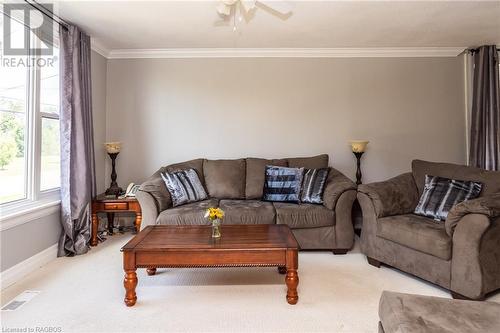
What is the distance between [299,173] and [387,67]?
6.89ft

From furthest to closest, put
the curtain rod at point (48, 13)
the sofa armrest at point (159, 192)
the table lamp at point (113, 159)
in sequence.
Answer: the table lamp at point (113, 159) < the sofa armrest at point (159, 192) < the curtain rod at point (48, 13)

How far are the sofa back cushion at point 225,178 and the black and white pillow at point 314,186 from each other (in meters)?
0.79

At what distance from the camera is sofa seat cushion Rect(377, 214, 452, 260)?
2.33 m

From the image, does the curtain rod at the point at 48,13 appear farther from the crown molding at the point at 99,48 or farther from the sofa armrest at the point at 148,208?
the sofa armrest at the point at 148,208

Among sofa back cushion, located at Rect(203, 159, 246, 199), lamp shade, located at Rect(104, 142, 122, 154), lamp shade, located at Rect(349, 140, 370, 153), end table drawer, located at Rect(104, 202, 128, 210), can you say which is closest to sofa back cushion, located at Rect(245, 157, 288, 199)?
sofa back cushion, located at Rect(203, 159, 246, 199)

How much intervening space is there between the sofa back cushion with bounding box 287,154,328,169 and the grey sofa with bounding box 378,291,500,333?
254 cm

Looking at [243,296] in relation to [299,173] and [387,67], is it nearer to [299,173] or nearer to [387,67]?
[299,173]

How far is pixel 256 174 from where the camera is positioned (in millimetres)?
3875

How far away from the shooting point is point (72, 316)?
80.1 inches

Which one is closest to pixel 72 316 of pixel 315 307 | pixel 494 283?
pixel 315 307

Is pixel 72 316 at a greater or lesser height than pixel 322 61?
lesser

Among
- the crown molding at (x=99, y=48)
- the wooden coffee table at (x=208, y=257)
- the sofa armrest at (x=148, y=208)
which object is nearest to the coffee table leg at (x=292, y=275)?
the wooden coffee table at (x=208, y=257)

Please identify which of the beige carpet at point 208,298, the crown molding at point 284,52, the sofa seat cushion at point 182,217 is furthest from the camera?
the crown molding at point 284,52

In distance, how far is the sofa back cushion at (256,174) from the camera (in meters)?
3.79
